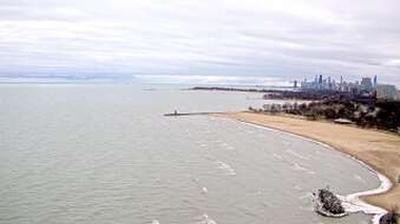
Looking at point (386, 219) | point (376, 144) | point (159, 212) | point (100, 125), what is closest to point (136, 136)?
point (100, 125)

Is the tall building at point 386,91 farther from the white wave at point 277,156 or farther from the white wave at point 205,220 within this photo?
the white wave at point 205,220

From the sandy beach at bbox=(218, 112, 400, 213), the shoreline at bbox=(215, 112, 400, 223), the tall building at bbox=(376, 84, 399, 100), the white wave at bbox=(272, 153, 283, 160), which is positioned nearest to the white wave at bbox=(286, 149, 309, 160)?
the white wave at bbox=(272, 153, 283, 160)

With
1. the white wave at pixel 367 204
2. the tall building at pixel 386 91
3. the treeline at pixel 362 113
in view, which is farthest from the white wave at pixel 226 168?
the tall building at pixel 386 91

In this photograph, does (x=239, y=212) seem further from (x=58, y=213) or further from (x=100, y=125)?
(x=100, y=125)

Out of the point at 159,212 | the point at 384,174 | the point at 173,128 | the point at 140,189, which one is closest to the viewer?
the point at 159,212

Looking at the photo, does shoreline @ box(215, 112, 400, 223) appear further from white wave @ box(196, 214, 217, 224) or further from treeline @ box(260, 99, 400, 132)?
treeline @ box(260, 99, 400, 132)
